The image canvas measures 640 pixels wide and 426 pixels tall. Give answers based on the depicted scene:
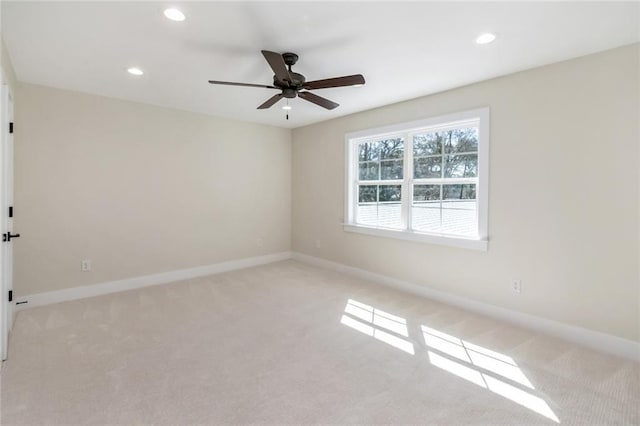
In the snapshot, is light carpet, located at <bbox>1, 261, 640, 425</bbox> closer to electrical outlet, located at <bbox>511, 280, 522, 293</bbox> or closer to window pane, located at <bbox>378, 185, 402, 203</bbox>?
electrical outlet, located at <bbox>511, 280, 522, 293</bbox>

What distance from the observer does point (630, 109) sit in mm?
2523

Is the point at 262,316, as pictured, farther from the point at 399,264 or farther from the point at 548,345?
the point at 548,345

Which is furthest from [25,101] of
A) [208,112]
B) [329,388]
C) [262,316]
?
[329,388]

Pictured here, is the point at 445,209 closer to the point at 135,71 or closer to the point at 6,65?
the point at 135,71

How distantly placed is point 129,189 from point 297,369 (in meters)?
3.38

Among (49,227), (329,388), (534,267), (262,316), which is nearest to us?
(329,388)

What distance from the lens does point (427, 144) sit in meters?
4.02

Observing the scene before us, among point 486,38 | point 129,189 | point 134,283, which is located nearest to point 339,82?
point 486,38

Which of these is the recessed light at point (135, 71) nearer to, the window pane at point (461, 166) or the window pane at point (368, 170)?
the window pane at point (368, 170)

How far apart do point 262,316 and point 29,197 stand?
2.95 meters

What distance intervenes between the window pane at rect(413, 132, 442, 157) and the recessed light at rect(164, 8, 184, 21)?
298cm

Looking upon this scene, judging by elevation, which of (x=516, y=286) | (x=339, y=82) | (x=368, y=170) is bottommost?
(x=516, y=286)

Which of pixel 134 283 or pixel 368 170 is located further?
pixel 368 170

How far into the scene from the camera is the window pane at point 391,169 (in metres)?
4.36
